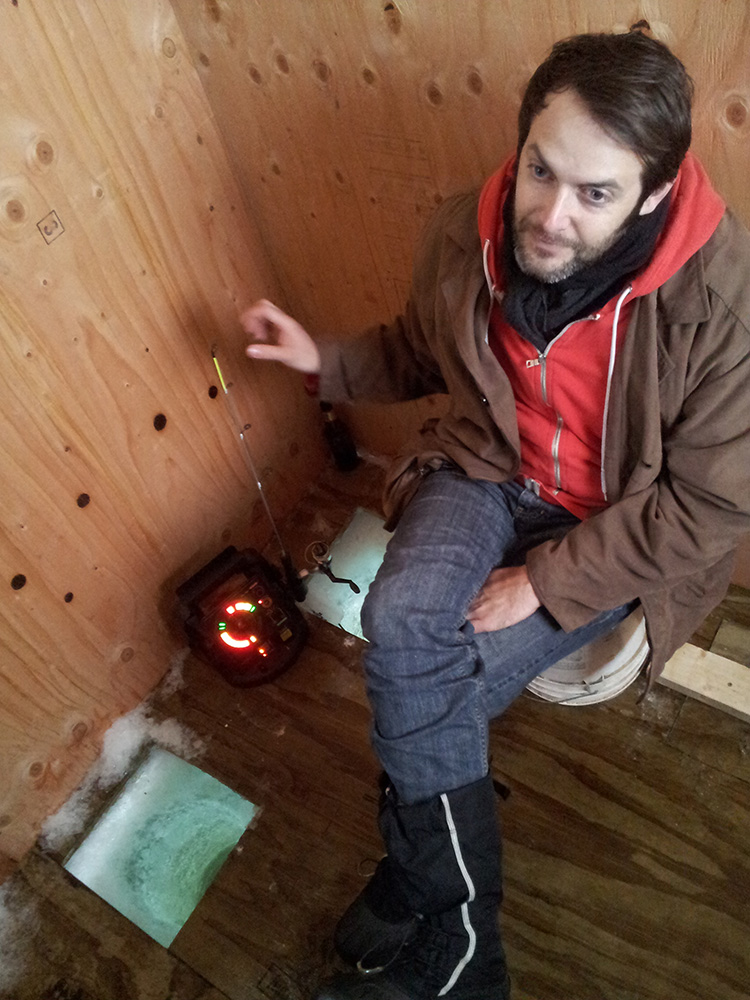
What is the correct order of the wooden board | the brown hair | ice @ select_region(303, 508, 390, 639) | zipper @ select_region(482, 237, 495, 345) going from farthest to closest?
ice @ select_region(303, 508, 390, 639) < the wooden board < zipper @ select_region(482, 237, 495, 345) < the brown hair

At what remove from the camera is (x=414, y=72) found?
0.96 m

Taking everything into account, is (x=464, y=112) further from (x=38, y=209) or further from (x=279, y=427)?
(x=279, y=427)

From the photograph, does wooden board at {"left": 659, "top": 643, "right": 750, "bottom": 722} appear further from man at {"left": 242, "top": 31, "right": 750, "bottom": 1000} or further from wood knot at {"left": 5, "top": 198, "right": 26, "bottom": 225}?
wood knot at {"left": 5, "top": 198, "right": 26, "bottom": 225}

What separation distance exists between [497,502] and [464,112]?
1.84 feet

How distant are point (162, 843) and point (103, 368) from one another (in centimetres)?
89

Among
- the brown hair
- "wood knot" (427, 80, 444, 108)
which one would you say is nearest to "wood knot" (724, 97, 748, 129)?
the brown hair

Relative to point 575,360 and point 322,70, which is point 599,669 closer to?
point 575,360

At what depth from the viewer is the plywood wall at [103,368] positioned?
959mm

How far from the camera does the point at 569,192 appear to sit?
0.75 meters

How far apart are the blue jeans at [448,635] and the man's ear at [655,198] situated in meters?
0.47

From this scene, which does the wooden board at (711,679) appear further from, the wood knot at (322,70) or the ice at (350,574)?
the wood knot at (322,70)

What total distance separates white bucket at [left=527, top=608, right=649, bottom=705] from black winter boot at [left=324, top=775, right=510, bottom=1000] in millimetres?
320

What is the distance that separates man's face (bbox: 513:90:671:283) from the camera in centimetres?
71

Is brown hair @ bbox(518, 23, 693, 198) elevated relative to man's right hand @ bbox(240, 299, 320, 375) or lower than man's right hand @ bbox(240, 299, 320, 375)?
elevated
